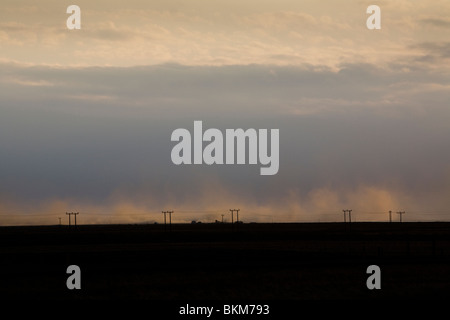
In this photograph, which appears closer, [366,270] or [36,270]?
[366,270]

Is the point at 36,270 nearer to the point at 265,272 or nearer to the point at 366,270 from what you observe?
the point at 265,272
